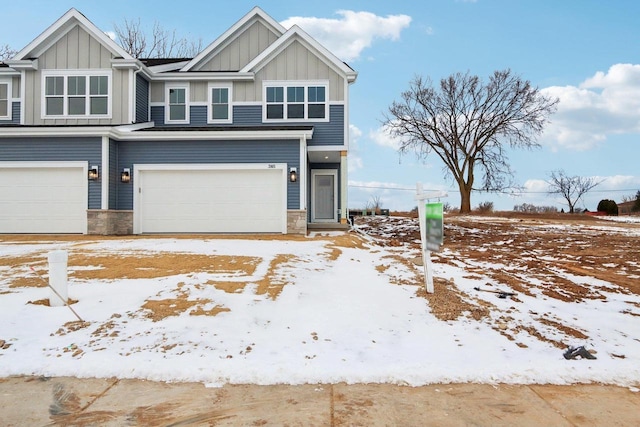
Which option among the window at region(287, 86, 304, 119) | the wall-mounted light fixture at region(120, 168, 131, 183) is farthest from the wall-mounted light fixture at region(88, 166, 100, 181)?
the window at region(287, 86, 304, 119)

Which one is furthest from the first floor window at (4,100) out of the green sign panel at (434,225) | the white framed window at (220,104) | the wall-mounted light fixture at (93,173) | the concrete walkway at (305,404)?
the green sign panel at (434,225)

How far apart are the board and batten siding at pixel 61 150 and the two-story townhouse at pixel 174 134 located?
0.03 metres

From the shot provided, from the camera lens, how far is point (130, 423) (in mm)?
2703

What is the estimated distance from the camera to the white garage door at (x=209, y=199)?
42.8ft

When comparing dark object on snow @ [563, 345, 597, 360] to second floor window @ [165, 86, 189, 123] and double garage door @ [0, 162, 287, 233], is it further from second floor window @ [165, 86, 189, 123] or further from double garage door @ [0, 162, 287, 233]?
second floor window @ [165, 86, 189, 123]

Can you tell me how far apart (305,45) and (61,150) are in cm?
896

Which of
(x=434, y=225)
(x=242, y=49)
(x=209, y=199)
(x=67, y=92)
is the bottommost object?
(x=434, y=225)

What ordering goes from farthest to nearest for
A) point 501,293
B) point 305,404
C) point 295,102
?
point 295,102, point 501,293, point 305,404

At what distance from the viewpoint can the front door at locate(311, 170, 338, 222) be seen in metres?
17.1

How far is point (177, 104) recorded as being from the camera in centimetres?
1550

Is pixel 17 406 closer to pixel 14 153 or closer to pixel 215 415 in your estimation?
pixel 215 415

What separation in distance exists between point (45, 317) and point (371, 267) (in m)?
5.33

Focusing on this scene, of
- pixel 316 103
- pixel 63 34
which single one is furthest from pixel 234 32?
pixel 63 34

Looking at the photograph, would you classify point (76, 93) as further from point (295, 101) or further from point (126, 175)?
point (295, 101)
